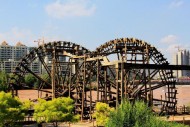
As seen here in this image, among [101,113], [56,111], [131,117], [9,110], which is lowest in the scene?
[101,113]

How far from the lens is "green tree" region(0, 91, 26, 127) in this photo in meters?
28.1

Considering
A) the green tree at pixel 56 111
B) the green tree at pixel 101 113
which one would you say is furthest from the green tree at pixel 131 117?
the green tree at pixel 56 111

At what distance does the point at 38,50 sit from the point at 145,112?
26359mm

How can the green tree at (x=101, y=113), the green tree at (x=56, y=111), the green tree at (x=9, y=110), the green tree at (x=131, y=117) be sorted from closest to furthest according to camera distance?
the green tree at (x=131, y=117) < the green tree at (x=9, y=110) < the green tree at (x=101, y=113) < the green tree at (x=56, y=111)

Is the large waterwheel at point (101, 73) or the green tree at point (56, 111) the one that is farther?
the large waterwheel at point (101, 73)

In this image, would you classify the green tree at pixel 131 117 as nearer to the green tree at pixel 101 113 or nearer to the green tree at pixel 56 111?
the green tree at pixel 101 113

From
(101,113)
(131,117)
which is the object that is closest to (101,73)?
(101,113)

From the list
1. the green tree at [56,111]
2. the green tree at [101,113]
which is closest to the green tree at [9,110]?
the green tree at [56,111]

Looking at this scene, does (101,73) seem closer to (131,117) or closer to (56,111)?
(56,111)

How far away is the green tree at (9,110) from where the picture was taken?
2808cm

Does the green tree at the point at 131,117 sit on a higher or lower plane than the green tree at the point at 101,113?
higher

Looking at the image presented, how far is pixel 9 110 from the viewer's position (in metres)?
28.2

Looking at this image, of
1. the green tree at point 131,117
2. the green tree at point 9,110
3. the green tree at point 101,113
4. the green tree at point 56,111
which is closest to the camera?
the green tree at point 131,117

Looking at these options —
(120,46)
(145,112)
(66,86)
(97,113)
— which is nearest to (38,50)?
(66,86)
